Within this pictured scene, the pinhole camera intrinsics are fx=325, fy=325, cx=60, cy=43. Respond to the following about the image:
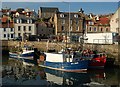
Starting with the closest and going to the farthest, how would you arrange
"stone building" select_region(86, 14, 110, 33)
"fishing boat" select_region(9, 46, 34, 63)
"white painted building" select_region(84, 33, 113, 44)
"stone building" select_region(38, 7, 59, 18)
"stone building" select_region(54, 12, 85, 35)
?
"white painted building" select_region(84, 33, 113, 44)
"fishing boat" select_region(9, 46, 34, 63)
"stone building" select_region(86, 14, 110, 33)
"stone building" select_region(54, 12, 85, 35)
"stone building" select_region(38, 7, 59, 18)

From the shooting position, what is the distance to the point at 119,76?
28422 mm

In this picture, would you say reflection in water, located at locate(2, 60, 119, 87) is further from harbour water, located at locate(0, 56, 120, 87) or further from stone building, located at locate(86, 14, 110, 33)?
stone building, located at locate(86, 14, 110, 33)

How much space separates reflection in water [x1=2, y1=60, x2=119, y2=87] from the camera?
82.4 ft

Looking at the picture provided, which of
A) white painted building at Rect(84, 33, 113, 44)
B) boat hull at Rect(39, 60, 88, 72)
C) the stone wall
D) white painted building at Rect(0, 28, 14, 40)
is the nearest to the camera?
boat hull at Rect(39, 60, 88, 72)

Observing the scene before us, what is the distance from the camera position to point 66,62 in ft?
102

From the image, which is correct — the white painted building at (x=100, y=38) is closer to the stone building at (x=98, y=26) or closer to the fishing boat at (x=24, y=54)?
the fishing boat at (x=24, y=54)

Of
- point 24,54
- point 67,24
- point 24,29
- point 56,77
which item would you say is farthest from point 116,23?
point 56,77

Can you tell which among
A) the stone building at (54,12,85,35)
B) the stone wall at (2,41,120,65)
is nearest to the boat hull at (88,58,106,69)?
the stone wall at (2,41,120,65)

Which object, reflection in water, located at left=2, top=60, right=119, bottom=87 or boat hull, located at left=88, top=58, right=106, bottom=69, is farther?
boat hull, located at left=88, top=58, right=106, bottom=69

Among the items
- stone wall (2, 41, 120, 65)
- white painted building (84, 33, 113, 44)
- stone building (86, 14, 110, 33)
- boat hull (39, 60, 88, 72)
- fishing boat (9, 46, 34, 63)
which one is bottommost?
boat hull (39, 60, 88, 72)

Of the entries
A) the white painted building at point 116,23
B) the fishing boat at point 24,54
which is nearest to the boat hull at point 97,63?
the fishing boat at point 24,54

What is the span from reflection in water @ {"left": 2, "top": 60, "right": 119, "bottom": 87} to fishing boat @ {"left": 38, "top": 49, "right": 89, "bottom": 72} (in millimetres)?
613

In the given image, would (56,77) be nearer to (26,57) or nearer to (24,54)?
(26,57)

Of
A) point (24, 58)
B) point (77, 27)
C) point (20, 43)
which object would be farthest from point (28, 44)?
point (77, 27)
